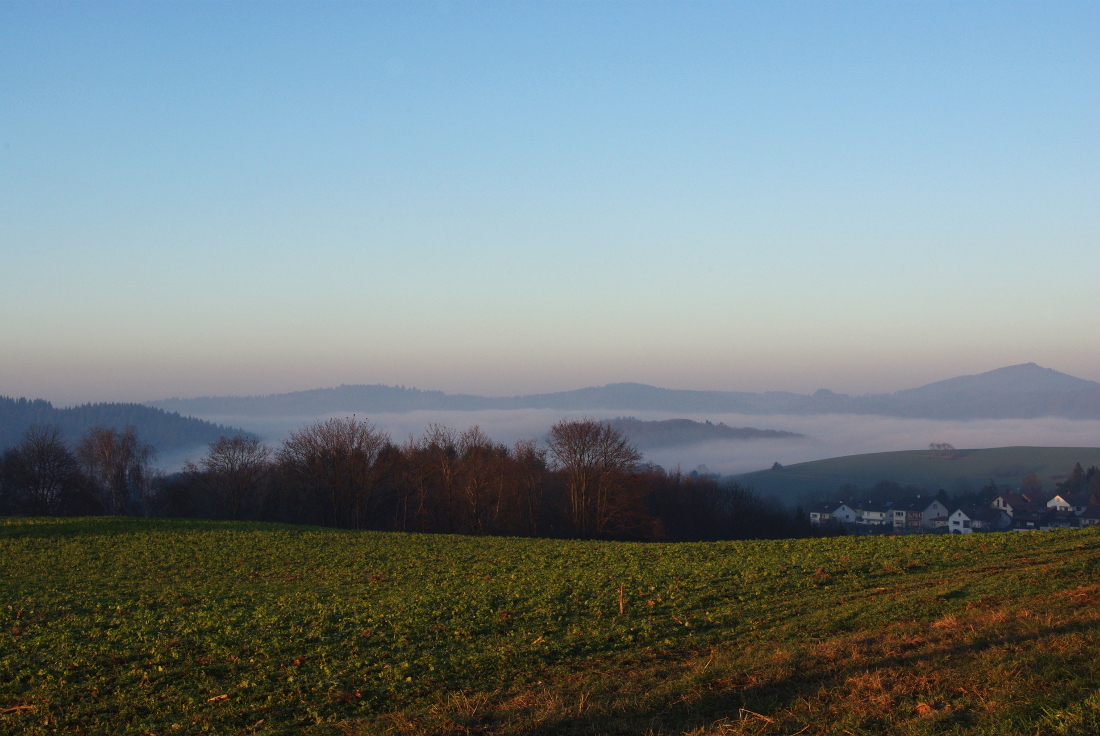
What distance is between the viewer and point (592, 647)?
12.2m

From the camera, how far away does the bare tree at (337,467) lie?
64.7 metres

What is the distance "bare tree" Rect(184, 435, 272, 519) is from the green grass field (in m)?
48.4

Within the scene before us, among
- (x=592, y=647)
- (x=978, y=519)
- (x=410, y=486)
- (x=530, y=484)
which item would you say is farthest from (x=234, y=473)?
(x=978, y=519)

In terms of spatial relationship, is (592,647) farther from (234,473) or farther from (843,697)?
(234,473)

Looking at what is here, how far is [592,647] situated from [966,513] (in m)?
108

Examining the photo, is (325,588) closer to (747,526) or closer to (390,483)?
(390,483)

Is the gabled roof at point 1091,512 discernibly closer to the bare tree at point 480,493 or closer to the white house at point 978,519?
the white house at point 978,519

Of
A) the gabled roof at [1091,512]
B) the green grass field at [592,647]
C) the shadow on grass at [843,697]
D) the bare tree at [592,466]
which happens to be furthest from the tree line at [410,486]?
the shadow on grass at [843,697]

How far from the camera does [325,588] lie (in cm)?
2172

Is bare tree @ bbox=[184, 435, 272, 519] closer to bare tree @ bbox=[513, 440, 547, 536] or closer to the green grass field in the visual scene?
bare tree @ bbox=[513, 440, 547, 536]

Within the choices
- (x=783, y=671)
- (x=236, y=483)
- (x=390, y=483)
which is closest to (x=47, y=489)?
(x=236, y=483)

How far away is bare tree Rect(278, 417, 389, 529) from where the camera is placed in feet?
212

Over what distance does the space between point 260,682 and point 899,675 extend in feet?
Result: 29.5

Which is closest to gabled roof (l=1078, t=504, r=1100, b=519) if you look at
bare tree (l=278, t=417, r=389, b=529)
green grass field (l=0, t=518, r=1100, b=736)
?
green grass field (l=0, t=518, r=1100, b=736)
